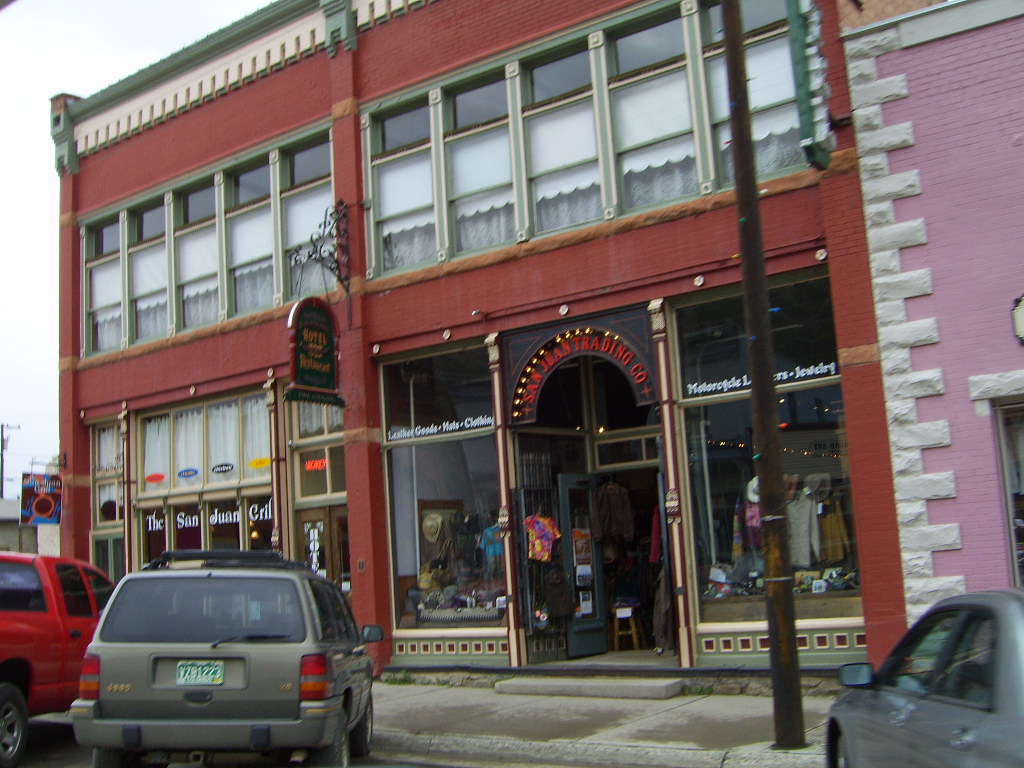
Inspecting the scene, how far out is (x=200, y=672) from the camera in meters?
7.83

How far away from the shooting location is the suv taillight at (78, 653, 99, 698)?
783cm

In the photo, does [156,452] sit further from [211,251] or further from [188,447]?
[211,251]

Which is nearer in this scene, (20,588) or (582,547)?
(20,588)

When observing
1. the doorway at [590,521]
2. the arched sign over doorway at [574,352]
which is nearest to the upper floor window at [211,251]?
the arched sign over doorway at [574,352]

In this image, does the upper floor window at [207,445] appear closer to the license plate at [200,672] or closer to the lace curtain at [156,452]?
the lace curtain at [156,452]

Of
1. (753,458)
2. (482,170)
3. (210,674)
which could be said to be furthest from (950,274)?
(210,674)

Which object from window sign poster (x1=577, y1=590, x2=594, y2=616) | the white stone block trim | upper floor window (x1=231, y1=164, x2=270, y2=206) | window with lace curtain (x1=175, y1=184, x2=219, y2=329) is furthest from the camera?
window with lace curtain (x1=175, y1=184, x2=219, y2=329)

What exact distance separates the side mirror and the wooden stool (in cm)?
897

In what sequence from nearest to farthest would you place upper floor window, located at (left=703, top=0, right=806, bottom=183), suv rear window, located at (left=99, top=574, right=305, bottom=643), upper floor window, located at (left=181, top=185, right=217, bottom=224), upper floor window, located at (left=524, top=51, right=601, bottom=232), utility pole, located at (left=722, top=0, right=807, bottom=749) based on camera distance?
1. suv rear window, located at (left=99, top=574, right=305, bottom=643)
2. utility pole, located at (left=722, top=0, right=807, bottom=749)
3. upper floor window, located at (left=703, top=0, right=806, bottom=183)
4. upper floor window, located at (left=524, top=51, right=601, bottom=232)
5. upper floor window, located at (left=181, top=185, right=217, bottom=224)

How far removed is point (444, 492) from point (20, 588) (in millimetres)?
6242

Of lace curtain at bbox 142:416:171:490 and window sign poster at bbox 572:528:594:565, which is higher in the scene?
lace curtain at bbox 142:416:171:490

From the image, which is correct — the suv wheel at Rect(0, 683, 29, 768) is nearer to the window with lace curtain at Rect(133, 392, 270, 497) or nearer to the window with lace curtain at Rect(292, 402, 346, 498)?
the window with lace curtain at Rect(292, 402, 346, 498)

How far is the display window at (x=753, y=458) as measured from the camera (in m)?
12.2

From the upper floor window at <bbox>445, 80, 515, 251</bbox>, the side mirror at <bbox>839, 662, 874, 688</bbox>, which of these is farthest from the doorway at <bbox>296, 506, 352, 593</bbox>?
the side mirror at <bbox>839, 662, 874, 688</bbox>
